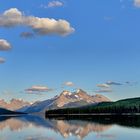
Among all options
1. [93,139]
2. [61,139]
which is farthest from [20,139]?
[93,139]

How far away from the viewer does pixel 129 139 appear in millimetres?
70188

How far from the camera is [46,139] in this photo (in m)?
73.6

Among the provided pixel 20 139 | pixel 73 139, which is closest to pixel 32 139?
pixel 20 139

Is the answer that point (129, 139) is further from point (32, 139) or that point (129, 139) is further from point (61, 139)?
point (32, 139)

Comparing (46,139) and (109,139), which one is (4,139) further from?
(109,139)

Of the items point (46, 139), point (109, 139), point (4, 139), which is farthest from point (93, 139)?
point (4, 139)

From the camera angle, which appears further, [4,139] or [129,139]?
[4,139]

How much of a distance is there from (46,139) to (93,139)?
26.2 feet

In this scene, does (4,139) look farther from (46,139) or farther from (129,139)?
(129,139)

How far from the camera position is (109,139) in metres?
70.8

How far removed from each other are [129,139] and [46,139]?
1409 cm

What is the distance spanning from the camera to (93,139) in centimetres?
7306

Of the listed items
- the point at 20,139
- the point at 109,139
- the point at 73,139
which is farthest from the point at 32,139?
the point at 109,139

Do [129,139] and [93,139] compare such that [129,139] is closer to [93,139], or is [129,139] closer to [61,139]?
[93,139]
